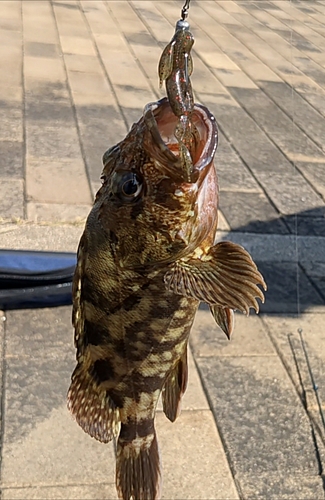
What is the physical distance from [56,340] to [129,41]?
25.0ft

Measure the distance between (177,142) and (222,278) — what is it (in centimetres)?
33

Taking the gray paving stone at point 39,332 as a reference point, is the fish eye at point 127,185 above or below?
above

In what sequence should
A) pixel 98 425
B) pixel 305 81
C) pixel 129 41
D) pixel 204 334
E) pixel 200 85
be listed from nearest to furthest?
pixel 98 425 → pixel 204 334 → pixel 200 85 → pixel 305 81 → pixel 129 41

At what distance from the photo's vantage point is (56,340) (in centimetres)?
478

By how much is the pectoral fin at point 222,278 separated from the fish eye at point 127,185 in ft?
0.65

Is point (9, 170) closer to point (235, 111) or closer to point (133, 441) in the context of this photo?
point (235, 111)

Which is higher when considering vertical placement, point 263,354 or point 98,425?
point 98,425

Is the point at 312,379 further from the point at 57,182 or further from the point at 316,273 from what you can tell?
the point at 57,182

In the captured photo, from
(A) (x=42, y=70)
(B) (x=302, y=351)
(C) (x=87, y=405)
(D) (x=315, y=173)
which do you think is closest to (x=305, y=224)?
(D) (x=315, y=173)

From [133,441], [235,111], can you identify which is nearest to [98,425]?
[133,441]

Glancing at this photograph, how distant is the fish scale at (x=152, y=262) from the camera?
1.62m

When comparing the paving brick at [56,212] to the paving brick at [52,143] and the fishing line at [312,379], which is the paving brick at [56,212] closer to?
the paving brick at [52,143]

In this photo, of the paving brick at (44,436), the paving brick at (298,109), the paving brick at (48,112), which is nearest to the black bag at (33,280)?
the paving brick at (44,436)

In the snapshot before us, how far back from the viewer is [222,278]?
168 centimetres
